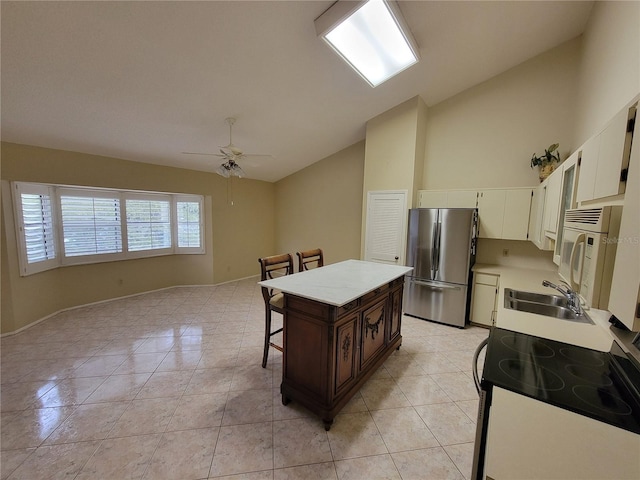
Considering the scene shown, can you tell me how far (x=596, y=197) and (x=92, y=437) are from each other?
3272 mm

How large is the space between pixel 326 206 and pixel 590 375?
4765mm

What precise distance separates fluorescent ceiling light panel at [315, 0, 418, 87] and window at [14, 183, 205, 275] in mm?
3947

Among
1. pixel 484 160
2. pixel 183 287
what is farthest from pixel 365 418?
pixel 183 287

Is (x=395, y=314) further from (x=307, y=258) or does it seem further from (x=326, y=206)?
(x=326, y=206)

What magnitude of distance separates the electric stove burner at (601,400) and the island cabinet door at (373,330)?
1.30 metres

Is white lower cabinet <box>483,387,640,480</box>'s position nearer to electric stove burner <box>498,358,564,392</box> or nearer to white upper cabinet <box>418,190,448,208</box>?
electric stove burner <box>498,358,564,392</box>

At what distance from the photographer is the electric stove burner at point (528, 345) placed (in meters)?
1.31

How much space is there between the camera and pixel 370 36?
2.43 meters

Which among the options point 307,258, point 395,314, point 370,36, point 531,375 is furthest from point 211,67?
point 531,375

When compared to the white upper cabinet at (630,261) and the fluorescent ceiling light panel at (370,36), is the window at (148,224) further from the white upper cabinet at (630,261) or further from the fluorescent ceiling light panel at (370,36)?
the white upper cabinet at (630,261)

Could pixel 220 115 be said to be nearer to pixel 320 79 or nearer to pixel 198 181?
pixel 320 79

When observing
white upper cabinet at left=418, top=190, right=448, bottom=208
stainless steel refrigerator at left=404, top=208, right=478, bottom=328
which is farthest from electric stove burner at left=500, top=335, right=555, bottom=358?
white upper cabinet at left=418, top=190, right=448, bottom=208

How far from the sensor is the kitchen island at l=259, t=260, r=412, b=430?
5.98ft

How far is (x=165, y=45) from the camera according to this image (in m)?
2.11
